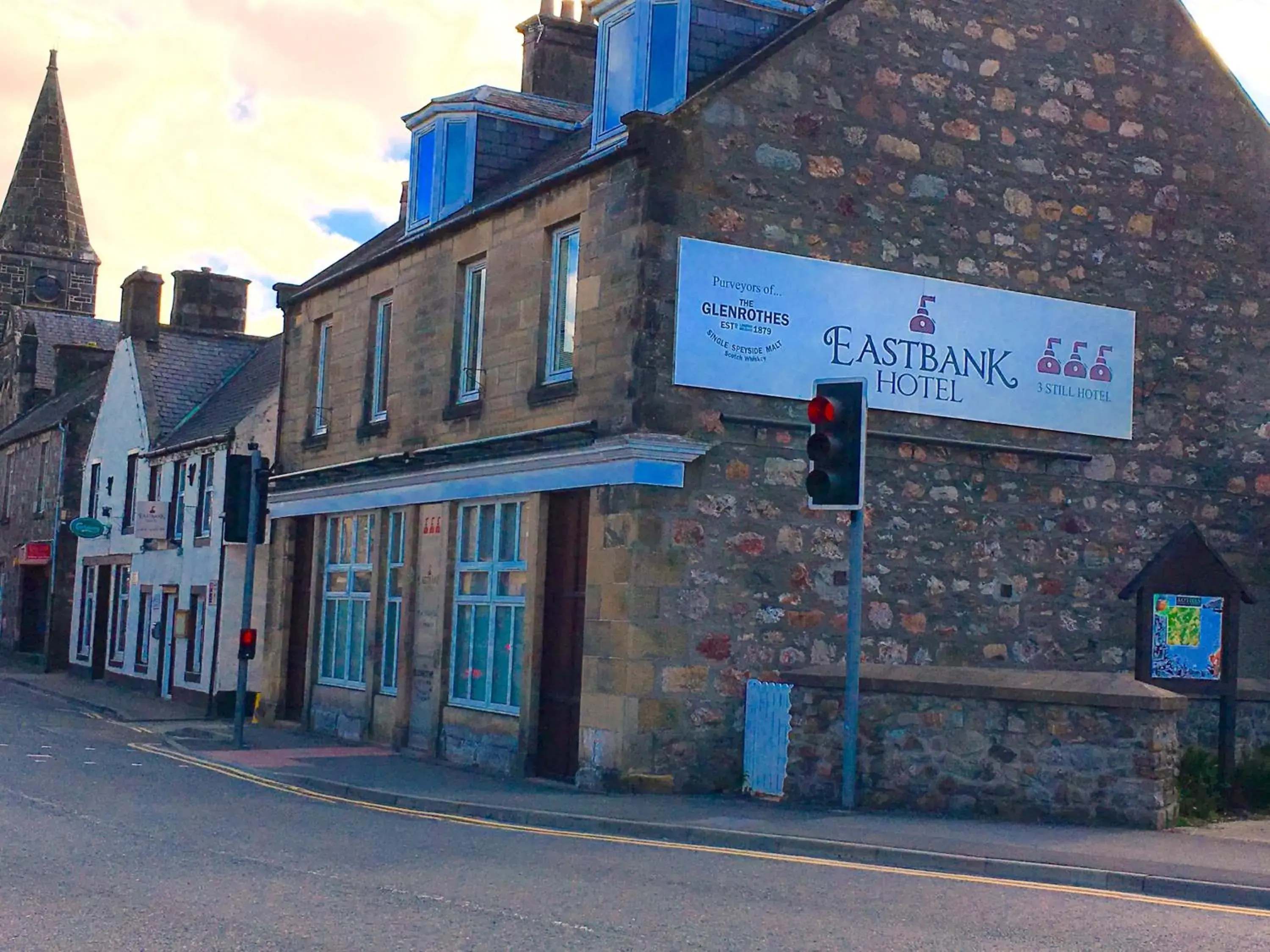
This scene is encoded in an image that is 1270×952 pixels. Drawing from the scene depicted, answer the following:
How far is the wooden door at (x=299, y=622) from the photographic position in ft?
82.1

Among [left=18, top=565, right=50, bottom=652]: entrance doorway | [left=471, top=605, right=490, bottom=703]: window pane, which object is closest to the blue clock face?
[left=18, top=565, right=50, bottom=652]: entrance doorway

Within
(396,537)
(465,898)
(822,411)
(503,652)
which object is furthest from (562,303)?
(465,898)

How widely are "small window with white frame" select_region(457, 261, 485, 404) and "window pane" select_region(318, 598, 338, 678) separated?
5.19 meters

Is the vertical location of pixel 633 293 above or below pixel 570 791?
above

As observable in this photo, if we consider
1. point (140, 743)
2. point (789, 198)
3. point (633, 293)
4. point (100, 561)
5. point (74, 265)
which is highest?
point (74, 265)

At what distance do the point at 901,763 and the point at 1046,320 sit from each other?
21.6 feet

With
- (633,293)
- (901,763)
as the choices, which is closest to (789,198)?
(633,293)

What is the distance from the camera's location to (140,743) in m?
22.1

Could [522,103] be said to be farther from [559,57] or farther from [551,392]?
[551,392]

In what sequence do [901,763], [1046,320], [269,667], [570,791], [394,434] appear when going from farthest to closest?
[269,667]
[394,434]
[1046,320]
[570,791]
[901,763]

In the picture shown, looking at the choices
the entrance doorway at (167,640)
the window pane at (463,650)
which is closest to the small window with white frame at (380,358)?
the window pane at (463,650)

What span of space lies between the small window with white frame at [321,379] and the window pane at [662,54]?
8531mm

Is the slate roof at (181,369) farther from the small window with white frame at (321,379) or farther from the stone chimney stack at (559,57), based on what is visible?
the stone chimney stack at (559,57)

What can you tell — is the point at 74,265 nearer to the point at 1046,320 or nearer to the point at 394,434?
the point at 394,434
